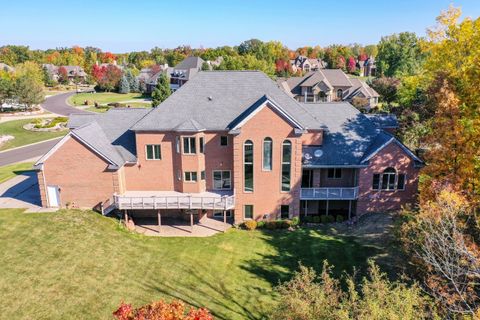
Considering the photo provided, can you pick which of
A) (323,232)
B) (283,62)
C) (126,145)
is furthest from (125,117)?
(283,62)

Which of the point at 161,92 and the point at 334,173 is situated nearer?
the point at 334,173

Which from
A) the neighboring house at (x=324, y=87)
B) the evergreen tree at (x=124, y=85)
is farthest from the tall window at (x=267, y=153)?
the evergreen tree at (x=124, y=85)

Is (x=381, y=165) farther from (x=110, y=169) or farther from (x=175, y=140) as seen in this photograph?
(x=110, y=169)

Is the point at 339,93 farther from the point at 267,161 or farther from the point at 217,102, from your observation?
the point at 267,161

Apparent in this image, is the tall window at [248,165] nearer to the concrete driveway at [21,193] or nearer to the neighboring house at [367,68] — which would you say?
the concrete driveway at [21,193]

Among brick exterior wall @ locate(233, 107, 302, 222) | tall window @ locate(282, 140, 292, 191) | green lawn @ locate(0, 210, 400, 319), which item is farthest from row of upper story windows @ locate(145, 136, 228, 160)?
green lawn @ locate(0, 210, 400, 319)

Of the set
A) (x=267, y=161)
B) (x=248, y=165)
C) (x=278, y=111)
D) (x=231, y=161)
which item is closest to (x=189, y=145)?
(x=231, y=161)

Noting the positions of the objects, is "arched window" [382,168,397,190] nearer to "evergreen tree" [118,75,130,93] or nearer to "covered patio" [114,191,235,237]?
"covered patio" [114,191,235,237]
